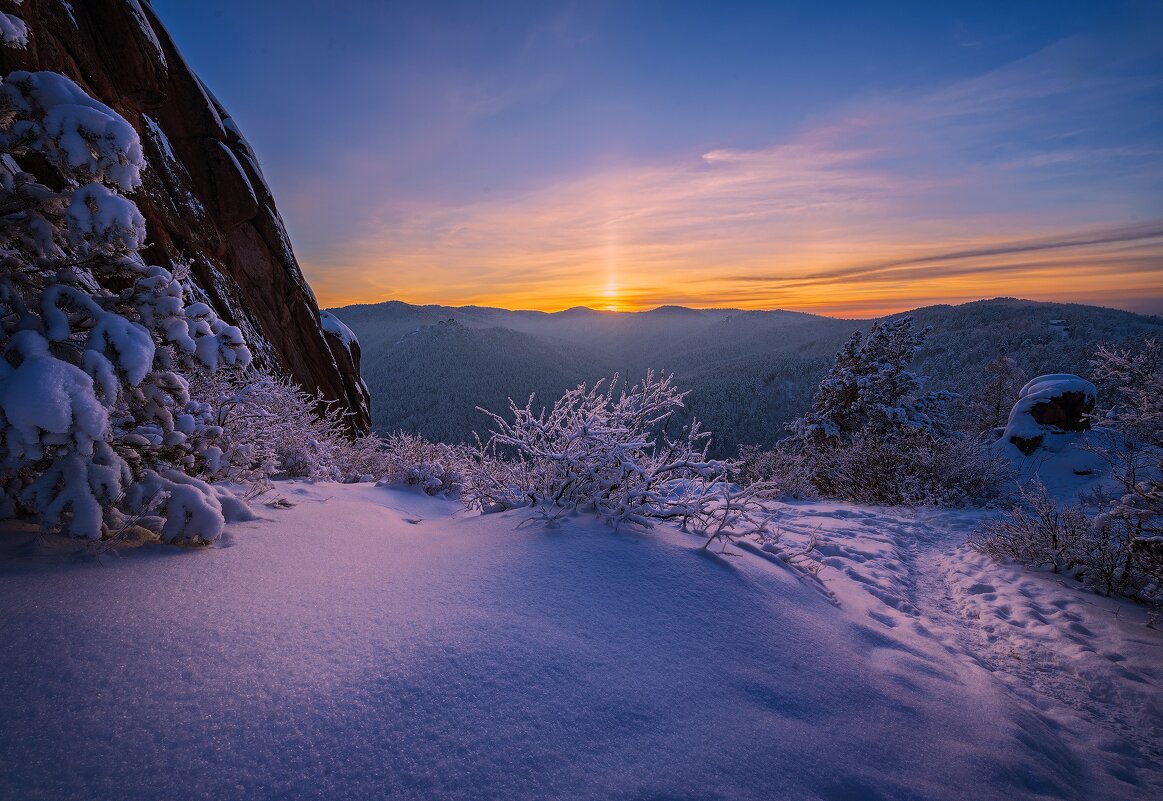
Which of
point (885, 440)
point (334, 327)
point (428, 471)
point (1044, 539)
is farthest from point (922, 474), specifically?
point (334, 327)

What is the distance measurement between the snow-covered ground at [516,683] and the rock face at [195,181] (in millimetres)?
7313

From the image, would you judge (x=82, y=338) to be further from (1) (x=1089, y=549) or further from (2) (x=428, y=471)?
(1) (x=1089, y=549)

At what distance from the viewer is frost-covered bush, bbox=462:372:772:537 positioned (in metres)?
4.20

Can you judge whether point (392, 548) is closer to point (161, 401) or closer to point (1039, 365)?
point (161, 401)

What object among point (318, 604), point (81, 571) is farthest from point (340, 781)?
point (81, 571)

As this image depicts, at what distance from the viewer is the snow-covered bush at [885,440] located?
10.2 meters

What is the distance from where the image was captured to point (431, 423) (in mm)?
79188

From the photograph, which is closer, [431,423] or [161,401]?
[161,401]

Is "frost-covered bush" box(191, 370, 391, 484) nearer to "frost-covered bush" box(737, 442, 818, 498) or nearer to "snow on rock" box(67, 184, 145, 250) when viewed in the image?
"snow on rock" box(67, 184, 145, 250)

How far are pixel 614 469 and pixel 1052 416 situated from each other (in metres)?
17.5

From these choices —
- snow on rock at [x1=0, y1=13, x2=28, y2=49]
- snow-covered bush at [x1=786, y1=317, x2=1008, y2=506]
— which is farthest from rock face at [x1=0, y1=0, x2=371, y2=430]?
snow-covered bush at [x1=786, y1=317, x2=1008, y2=506]

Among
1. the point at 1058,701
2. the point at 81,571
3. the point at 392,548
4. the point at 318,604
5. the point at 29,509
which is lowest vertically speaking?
the point at 1058,701

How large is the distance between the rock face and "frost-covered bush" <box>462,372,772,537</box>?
6.57 metres

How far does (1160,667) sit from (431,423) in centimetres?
8143
